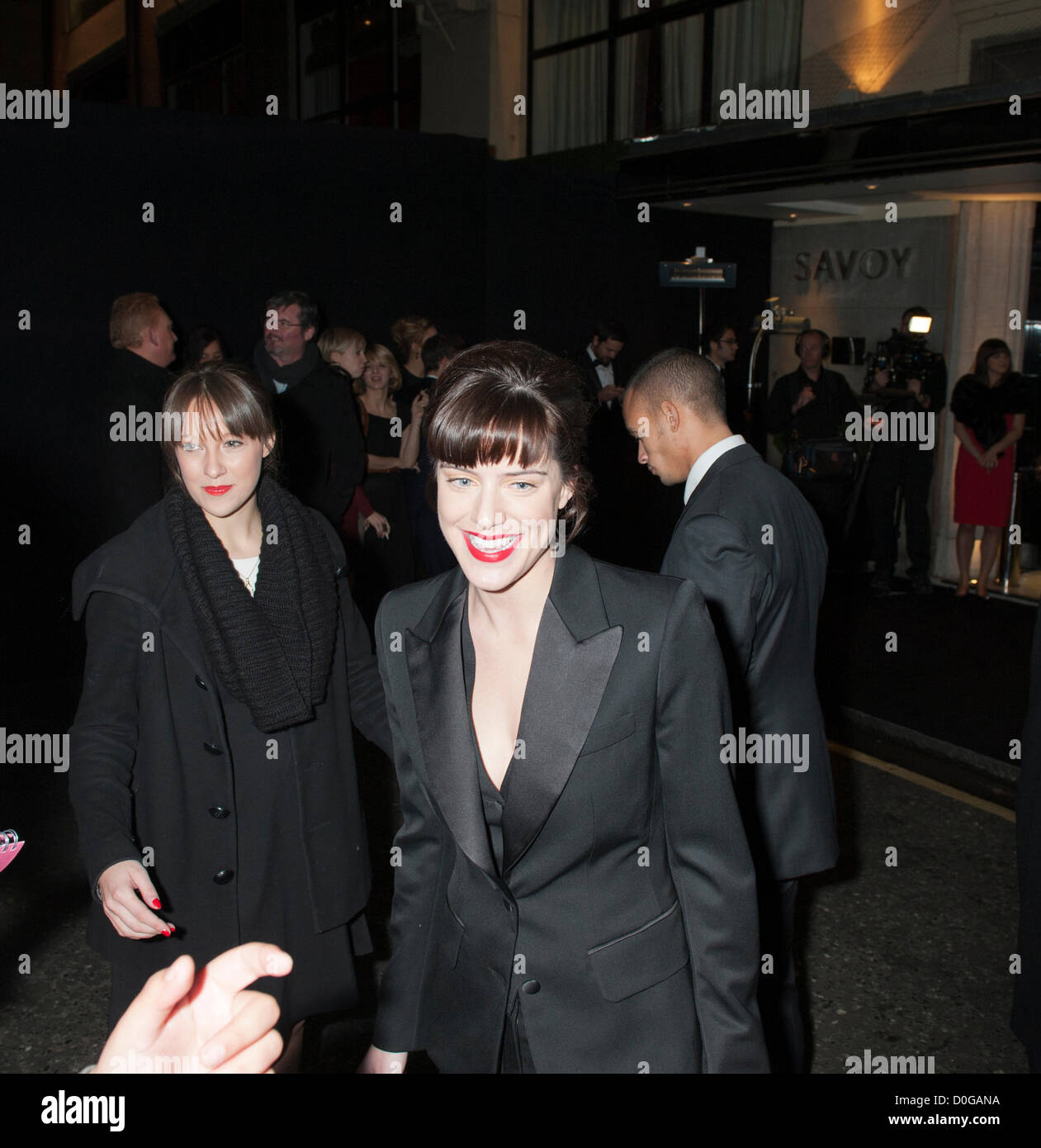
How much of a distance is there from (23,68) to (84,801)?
79.6ft

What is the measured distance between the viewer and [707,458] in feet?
10.9

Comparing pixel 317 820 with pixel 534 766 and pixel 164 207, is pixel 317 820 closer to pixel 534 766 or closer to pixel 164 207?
pixel 534 766

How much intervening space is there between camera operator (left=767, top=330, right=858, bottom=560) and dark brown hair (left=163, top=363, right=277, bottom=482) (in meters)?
7.43

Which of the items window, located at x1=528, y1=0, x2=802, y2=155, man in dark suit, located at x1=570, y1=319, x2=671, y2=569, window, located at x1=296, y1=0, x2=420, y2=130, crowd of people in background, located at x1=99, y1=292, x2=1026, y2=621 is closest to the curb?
crowd of people in background, located at x1=99, y1=292, x2=1026, y2=621

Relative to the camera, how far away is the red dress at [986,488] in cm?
910

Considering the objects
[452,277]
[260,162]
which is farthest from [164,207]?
[452,277]

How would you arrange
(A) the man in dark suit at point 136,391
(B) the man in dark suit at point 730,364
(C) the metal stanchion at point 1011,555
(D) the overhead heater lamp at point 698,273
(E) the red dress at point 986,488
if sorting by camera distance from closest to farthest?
(A) the man in dark suit at point 136,391 → (E) the red dress at point 986,488 → (C) the metal stanchion at point 1011,555 → (D) the overhead heater lamp at point 698,273 → (B) the man in dark suit at point 730,364

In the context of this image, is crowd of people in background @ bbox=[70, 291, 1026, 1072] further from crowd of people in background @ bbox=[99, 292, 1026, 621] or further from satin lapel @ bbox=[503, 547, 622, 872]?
crowd of people in background @ bbox=[99, 292, 1026, 621]

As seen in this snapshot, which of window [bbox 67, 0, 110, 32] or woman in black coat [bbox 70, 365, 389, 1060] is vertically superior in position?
window [bbox 67, 0, 110, 32]

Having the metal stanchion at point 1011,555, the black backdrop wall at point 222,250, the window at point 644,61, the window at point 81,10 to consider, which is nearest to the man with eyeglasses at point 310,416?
the black backdrop wall at point 222,250

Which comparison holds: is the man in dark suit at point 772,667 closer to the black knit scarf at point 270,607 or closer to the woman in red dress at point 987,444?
the black knit scarf at point 270,607

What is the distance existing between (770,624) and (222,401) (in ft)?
5.00

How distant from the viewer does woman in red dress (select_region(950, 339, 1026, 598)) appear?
8945mm

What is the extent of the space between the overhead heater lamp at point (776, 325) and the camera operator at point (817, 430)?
522 mm
